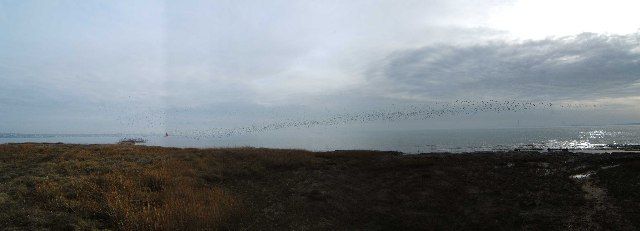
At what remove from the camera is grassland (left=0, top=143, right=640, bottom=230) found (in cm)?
1193

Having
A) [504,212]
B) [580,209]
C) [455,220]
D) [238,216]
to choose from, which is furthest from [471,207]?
[238,216]

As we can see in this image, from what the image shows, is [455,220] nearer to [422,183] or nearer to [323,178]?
[422,183]

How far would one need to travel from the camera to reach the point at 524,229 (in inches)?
463

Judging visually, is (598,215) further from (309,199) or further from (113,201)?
(113,201)

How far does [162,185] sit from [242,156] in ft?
46.8

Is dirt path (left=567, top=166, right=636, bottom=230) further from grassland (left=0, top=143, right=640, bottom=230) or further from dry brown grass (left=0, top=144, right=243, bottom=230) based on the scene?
dry brown grass (left=0, top=144, right=243, bottom=230)

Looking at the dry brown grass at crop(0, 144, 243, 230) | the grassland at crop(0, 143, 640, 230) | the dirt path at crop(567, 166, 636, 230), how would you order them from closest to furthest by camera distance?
the dry brown grass at crop(0, 144, 243, 230), the dirt path at crop(567, 166, 636, 230), the grassland at crop(0, 143, 640, 230)

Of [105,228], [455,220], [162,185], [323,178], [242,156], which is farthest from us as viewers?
[242,156]

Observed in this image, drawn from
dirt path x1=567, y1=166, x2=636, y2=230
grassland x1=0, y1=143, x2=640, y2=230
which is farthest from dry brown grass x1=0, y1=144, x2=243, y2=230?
dirt path x1=567, y1=166, x2=636, y2=230

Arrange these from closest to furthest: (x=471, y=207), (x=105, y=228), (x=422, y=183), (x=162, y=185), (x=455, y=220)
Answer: (x=105, y=228) < (x=455, y=220) < (x=471, y=207) < (x=162, y=185) < (x=422, y=183)

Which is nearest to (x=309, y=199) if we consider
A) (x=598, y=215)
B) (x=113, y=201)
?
(x=113, y=201)

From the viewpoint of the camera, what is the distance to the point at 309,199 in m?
16.5

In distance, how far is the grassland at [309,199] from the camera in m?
11.9

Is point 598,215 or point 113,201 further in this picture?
point 113,201
